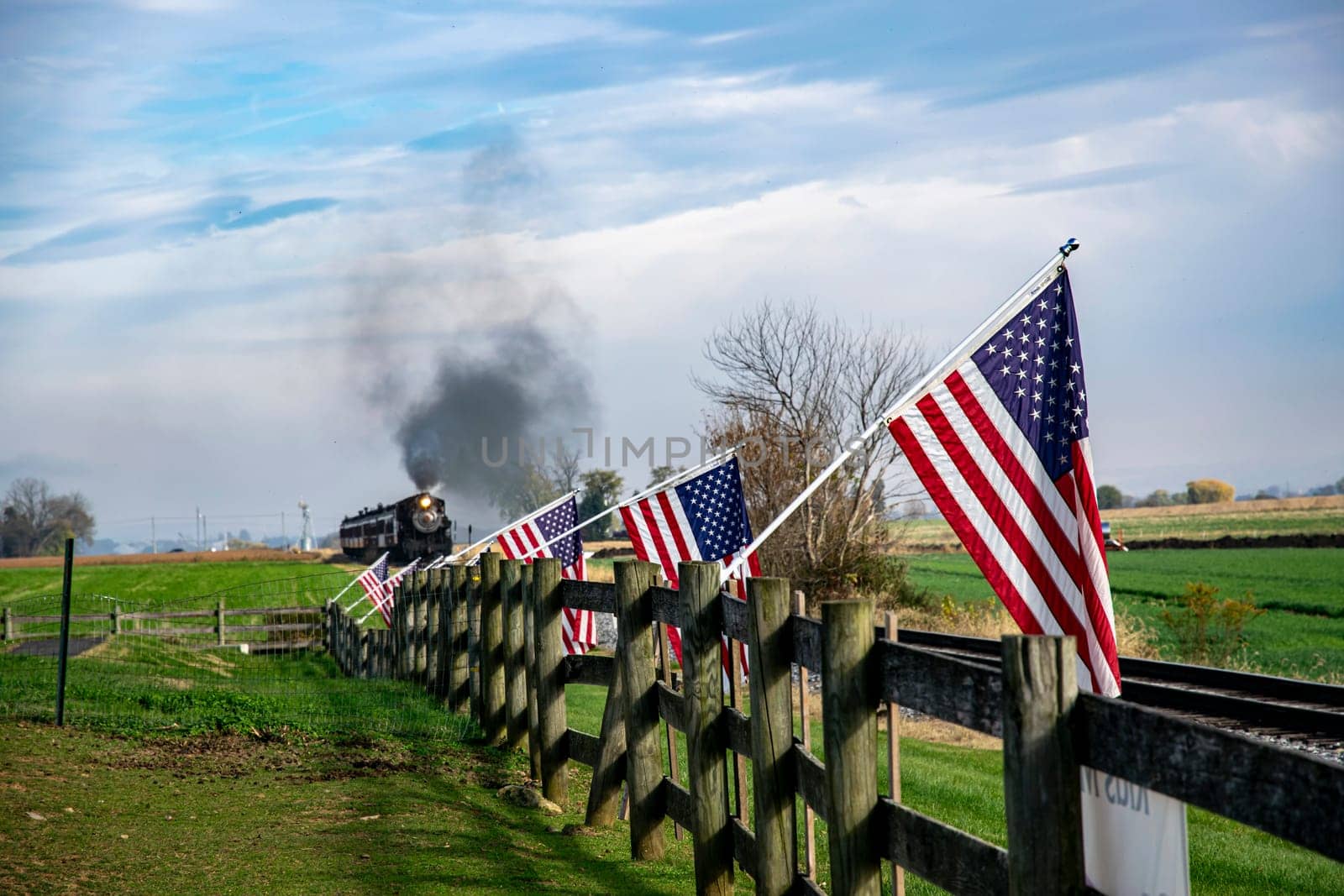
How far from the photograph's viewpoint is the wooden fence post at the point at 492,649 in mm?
9820

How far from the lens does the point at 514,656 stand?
916 cm

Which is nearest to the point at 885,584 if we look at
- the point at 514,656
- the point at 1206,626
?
the point at 1206,626

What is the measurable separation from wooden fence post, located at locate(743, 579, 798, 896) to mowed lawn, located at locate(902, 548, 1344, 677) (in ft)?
65.2

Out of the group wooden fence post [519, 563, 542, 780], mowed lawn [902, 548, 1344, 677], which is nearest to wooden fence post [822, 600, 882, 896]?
wooden fence post [519, 563, 542, 780]

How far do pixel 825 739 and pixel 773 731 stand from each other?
2.93 feet

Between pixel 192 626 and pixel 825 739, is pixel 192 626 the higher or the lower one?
the lower one

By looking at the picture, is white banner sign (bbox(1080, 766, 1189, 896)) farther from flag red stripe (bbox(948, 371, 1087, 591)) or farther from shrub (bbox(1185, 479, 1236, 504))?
shrub (bbox(1185, 479, 1236, 504))

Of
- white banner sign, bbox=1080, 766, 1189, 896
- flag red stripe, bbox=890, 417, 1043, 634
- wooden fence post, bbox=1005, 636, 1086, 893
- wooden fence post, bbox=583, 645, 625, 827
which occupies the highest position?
flag red stripe, bbox=890, 417, 1043, 634

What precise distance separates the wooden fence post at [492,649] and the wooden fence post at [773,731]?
5.26 m

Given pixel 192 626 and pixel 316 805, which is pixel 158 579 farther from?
pixel 316 805

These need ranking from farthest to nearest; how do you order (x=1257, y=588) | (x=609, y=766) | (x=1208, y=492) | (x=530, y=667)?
(x=1208, y=492) < (x=1257, y=588) < (x=530, y=667) < (x=609, y=766)

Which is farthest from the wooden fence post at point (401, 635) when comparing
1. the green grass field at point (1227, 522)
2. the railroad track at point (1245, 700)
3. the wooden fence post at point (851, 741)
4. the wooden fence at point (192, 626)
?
the green grass field at point (1227, 522)

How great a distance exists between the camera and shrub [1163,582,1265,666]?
73.1ft

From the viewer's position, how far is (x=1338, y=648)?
A: 25.8m
